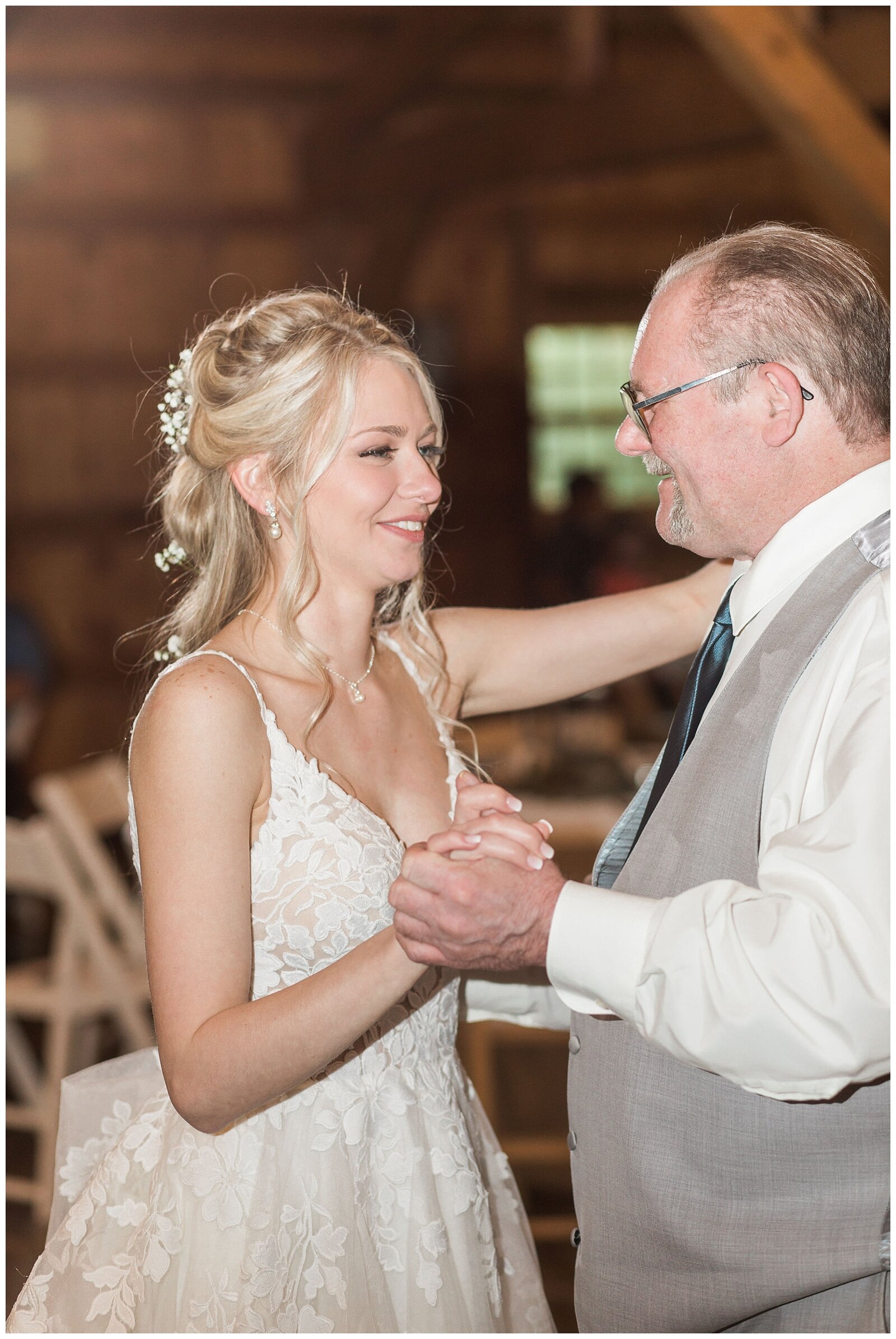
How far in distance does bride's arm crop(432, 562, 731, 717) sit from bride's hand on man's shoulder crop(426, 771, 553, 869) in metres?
0.67

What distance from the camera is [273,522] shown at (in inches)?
75.5

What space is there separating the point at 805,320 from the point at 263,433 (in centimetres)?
80

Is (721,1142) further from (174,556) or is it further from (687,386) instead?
(174,556)

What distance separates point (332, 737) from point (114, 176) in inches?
278

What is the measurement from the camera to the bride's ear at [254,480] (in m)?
1.90

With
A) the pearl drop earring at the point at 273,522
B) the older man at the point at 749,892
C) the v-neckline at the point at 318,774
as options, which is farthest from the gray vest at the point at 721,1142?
the pearl drop earring at the point at 273,522

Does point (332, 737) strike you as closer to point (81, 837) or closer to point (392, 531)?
point (392, 531)

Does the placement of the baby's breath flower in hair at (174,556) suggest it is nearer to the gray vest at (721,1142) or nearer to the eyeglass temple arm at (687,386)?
the eyeglass temple arm at (687,386)

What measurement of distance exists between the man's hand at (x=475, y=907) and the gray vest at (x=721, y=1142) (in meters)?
0.13

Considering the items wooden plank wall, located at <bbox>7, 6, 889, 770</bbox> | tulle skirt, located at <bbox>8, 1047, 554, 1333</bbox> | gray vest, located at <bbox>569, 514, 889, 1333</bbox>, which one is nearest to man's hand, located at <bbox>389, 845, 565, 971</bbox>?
gray vest, located at <bbox>569, 514, 889, 1333</bbox>

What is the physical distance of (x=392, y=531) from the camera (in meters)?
1.88

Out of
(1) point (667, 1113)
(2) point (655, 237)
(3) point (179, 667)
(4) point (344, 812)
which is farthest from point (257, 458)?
(2) point (655, 237)

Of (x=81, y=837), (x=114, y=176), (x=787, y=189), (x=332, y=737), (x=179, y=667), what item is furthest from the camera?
(x=787, y=189)

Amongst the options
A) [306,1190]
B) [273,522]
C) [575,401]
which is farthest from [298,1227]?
[575,401]
